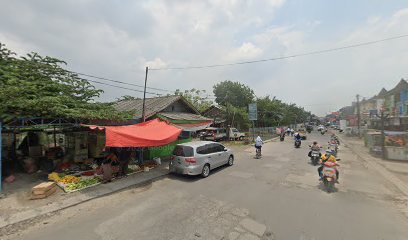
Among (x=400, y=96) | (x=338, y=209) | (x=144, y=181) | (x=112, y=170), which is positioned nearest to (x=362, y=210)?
(x=338, y=209)

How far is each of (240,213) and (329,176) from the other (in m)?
4.32

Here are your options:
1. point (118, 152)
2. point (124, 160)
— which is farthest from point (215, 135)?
point (124, 160)

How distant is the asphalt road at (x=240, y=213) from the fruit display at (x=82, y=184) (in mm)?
1707

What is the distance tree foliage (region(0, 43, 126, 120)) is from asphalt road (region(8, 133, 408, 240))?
497 centimetres

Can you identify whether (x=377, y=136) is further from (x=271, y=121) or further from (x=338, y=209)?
(x=271, y=121)

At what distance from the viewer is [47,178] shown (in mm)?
9648

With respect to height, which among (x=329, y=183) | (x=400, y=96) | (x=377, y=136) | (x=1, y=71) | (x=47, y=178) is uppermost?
(x=400, y=96)

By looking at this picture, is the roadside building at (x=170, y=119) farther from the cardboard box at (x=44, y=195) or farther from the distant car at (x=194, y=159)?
the cardboard box at (x=44, y=195)

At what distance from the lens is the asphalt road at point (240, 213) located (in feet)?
16.4

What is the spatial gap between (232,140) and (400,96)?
2387 cm

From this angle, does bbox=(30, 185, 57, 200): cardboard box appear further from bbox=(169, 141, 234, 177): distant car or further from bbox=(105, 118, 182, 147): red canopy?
bbox=(169, 141, 234, 177): distant car

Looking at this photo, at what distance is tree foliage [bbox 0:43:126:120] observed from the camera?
27.7 ft

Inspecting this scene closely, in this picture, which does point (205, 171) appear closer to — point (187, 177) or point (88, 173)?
point (187, 177)

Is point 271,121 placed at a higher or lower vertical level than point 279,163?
higher
